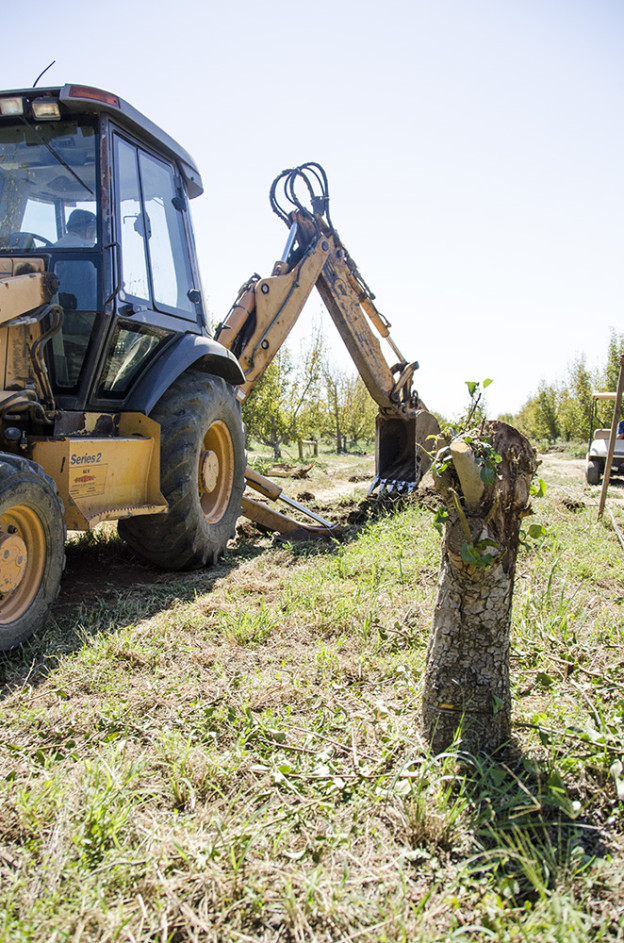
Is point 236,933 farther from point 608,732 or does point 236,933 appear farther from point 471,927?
point 608,732

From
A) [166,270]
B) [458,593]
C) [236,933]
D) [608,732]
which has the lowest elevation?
[236,933]

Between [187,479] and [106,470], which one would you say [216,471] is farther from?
[106,470]

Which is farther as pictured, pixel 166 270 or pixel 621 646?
pixel 166 270

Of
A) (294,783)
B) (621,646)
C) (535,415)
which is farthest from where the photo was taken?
(535,415)

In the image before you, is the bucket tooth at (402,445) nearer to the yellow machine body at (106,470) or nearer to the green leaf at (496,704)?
the yellow machine body at (106,470)

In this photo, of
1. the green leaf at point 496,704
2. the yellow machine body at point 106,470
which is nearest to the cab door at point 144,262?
the yellow machine body at point 106,470

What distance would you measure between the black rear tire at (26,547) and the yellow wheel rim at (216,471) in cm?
178

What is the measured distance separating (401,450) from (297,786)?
6896 mm

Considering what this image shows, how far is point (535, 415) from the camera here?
3128 cm

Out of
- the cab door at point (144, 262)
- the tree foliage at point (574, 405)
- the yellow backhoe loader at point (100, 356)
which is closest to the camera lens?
the yellow backhoe loader at point (100, 356)

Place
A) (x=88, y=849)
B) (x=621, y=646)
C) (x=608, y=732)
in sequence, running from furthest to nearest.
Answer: (x=621, y=646) → (x=608, y=732) → (x=88, y=849)

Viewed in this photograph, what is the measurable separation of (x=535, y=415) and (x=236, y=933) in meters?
31.9

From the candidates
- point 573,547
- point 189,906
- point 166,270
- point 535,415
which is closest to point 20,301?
point 166,270

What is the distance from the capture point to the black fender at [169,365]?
170 inches
